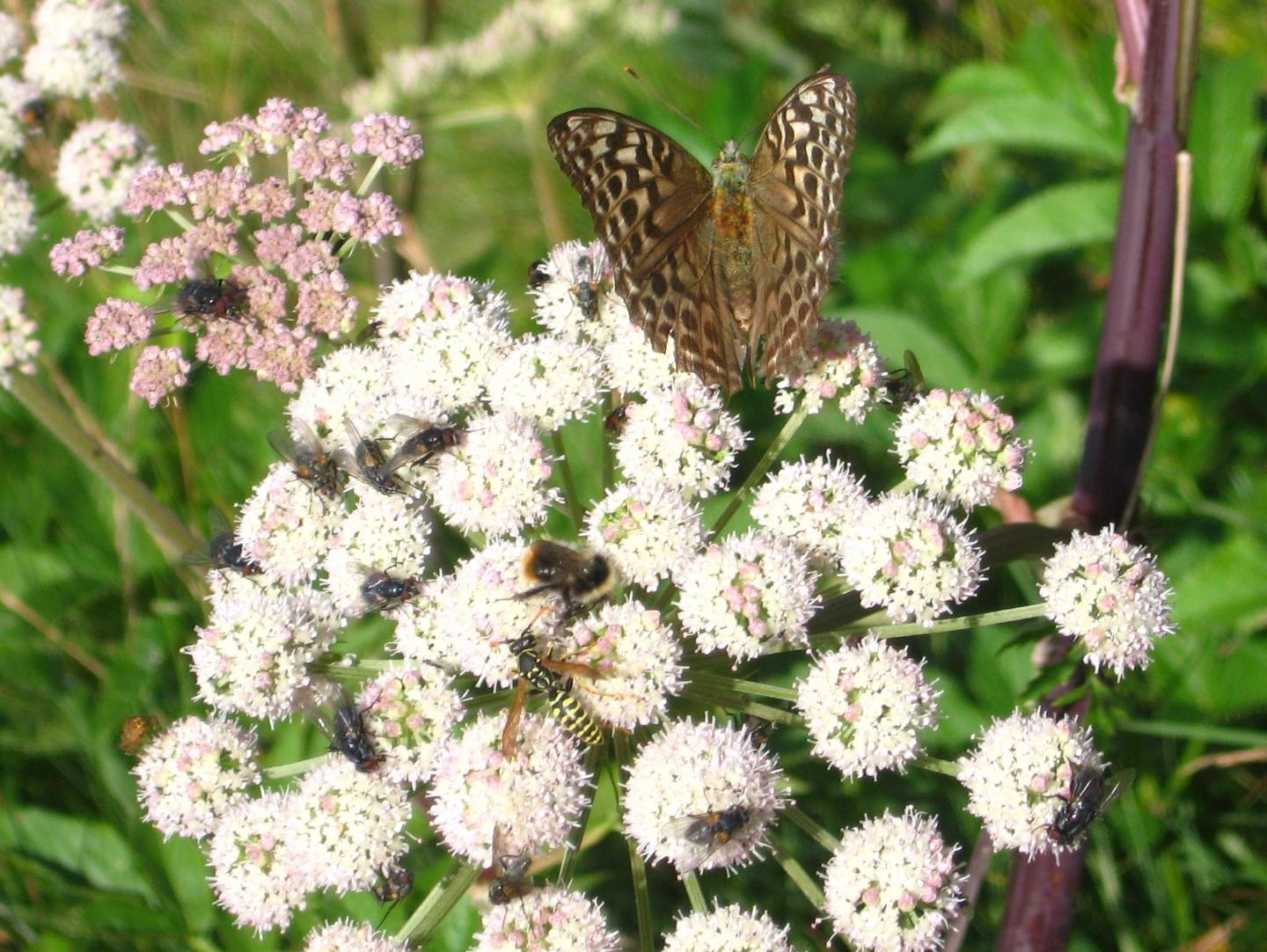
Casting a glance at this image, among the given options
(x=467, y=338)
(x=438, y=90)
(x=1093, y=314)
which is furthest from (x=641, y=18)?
(x=467, y=338)

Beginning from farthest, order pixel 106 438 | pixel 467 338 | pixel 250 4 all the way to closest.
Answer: pixel 250 4
pixel 106 438
pixel 467 338

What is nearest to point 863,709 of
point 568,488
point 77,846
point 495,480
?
point 568,488

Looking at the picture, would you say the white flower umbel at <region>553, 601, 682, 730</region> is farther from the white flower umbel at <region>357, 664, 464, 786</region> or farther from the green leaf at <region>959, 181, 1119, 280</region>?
the green leaf at <region>959, 181, 1119, 280</region>

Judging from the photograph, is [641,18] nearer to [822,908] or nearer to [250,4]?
[250,4]

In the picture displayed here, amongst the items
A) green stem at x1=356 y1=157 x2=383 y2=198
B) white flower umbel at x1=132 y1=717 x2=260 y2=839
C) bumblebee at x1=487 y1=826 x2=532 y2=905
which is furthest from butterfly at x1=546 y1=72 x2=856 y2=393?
white flower umbel at x1=132 y1=717 x2=260 y2=839

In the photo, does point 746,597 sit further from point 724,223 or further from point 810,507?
point 724,223

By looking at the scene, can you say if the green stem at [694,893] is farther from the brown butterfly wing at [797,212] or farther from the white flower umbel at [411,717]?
the brown butterfly wing at [797,212]
